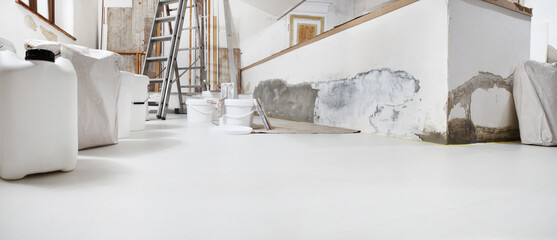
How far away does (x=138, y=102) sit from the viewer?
7.13 ft

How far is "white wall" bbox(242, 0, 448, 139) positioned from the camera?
65.9 inches

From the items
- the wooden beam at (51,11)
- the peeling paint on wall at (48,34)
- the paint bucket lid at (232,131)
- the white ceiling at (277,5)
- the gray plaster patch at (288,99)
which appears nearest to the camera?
the paint bucket lid at (232,131)

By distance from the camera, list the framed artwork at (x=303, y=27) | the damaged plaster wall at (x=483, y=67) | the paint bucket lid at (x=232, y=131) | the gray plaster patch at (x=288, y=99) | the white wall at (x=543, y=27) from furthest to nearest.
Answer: the framed artwork at (x=303, y=27), the white wall at (x=543, y=27), the gray plaster patch at (x=288, y=99), the paint bucket lid at (x=232, y=131), the damaged plaster wall at (x=483, y=67)

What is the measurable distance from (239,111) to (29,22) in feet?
7.08

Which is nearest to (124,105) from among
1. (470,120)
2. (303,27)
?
(470,120)

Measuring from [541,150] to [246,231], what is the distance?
180 cm

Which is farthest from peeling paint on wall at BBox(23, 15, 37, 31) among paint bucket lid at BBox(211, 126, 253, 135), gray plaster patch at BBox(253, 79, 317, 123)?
gray plaster patch at BBox(253, 79, 317, 123)

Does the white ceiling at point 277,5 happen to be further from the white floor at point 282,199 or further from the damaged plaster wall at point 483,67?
the white floor at point 282,199

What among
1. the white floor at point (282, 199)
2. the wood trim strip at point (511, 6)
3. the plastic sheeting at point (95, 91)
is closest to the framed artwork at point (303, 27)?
the wood trim strip at point (511, 6)

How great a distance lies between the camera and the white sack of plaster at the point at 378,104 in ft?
6.08

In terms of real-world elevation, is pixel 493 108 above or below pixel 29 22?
below

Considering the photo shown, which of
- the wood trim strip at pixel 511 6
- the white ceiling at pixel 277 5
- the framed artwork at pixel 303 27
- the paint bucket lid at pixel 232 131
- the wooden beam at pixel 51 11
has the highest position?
the framed artwork at pixel 303 27

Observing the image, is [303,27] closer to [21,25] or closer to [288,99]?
[288,99]

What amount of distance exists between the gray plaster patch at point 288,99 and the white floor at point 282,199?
2071 millimetres
